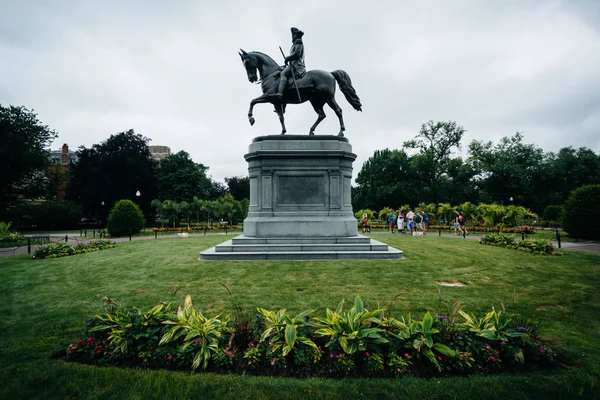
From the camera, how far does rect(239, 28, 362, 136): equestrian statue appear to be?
41.7 feet

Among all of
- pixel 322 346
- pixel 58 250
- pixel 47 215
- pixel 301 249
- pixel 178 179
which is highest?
pixel 178 179

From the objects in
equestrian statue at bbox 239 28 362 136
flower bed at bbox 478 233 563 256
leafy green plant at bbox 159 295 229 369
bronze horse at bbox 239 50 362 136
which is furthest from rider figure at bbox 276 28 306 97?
flower bed at bbox 478 233 563 256

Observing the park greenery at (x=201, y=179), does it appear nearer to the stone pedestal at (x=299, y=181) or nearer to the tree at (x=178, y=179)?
the tree at (x=178, y=179)

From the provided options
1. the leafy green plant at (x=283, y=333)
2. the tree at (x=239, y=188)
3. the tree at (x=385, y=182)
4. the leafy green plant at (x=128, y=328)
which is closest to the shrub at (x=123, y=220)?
the leafy green plant at (x=128, y=328)

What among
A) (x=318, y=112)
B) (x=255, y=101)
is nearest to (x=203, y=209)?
(x=255, y=101)

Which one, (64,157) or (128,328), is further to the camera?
(64,157)

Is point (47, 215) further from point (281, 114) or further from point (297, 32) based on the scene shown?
point (297, 32)

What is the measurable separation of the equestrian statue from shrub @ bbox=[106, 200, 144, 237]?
60.4 ft

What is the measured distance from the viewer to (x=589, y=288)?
24.8ft

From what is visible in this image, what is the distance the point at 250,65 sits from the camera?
43.3ft

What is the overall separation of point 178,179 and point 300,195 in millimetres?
44727

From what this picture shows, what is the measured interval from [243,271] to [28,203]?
147ft

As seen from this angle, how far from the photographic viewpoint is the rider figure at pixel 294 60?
1257 cm

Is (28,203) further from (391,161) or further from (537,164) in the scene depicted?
(537,164)
